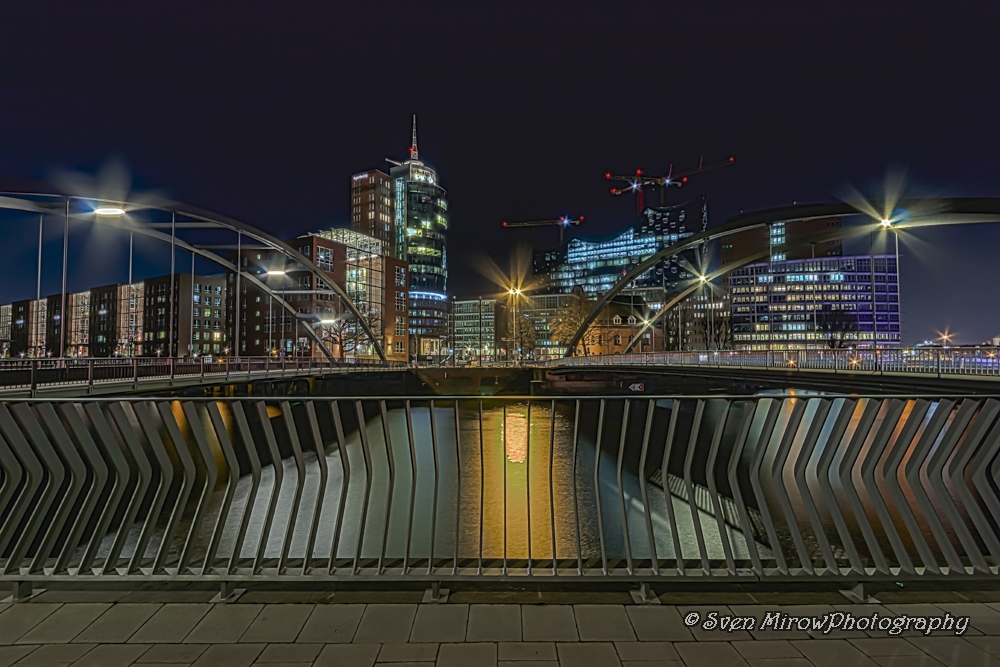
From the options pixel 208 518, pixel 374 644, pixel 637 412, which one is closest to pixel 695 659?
pixel 374 644

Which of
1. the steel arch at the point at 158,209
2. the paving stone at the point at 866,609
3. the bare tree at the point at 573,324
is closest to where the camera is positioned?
the paving stone at the point at 866,609

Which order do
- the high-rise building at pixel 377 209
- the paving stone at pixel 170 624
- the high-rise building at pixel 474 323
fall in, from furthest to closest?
1. the high-rise building at pixel 474 323
2. the high-rise building at pixel 377 209
3. the paving stone at pixel 170 624

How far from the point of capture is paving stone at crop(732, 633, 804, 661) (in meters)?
3.59

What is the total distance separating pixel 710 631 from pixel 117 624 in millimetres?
4166

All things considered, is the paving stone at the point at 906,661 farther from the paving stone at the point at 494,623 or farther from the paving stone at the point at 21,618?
the paving stone at the point at 21,618

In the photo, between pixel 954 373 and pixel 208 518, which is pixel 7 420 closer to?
pixel 208 518

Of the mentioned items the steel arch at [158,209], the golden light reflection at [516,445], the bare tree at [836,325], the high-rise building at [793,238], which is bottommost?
the golden light reflection at [516,445]

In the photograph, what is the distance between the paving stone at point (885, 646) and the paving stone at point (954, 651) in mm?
61

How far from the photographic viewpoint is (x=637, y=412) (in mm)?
36125

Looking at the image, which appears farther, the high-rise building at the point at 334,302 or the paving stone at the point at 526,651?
the high-rise building at the point at 334,302

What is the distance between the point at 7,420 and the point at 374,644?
3.72 metres

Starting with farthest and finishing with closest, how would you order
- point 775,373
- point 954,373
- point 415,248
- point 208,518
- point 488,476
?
point 415,248 < point 775,373 < point 954,373 < point 488,476 < point 208,518

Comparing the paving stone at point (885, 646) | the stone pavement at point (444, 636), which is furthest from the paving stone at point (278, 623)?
the paving stone at point (885, 646)

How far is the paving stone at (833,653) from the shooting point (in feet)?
11.4
